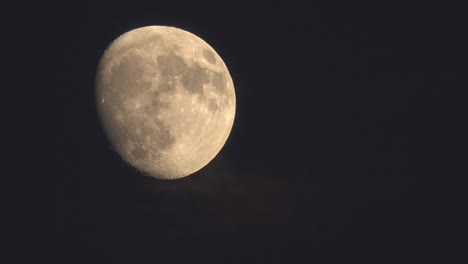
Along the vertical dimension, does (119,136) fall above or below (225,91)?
below

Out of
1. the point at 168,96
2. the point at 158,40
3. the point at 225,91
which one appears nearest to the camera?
the point at 168,96

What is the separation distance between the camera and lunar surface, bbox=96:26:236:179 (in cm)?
517

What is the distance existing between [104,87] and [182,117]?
3.74 feet

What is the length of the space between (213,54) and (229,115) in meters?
0.98

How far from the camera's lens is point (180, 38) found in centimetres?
573

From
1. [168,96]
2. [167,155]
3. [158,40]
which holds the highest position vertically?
[158,40]

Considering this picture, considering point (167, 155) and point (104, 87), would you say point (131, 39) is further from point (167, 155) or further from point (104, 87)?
point (167, 155)

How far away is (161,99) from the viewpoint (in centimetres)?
518

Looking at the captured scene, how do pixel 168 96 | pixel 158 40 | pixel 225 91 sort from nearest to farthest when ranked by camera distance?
pixel 168 96, pixel 158 40, pixel 225 91

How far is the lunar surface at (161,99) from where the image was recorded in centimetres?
517

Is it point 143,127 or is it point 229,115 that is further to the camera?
point 229,115

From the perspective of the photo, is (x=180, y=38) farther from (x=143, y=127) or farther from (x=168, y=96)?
(x=143, y=127)

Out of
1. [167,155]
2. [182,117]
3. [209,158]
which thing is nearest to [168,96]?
[182,117]

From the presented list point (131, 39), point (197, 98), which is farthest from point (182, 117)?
point (131, 39)
